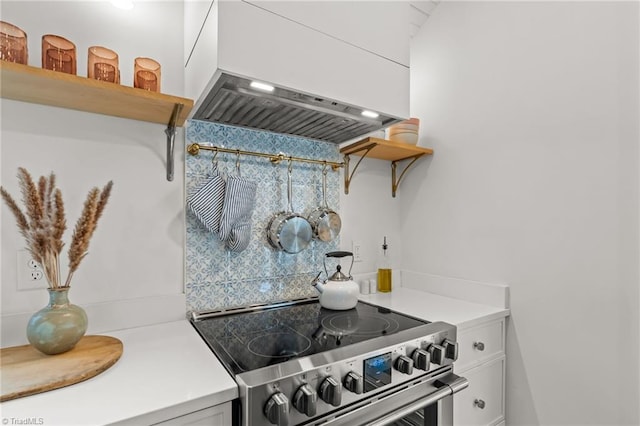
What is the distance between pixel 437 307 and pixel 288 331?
724mm

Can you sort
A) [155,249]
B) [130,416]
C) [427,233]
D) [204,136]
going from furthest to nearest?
[427,233] < [204,136] < [155,249] < [130,416]

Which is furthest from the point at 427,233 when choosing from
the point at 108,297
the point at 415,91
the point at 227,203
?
the point at 108,297

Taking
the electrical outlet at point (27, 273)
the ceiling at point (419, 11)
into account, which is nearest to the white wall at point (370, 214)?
the ceiling at point (419, 11)

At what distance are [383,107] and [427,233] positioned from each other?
85cm

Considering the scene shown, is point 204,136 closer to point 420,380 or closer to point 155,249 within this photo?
point 155,249

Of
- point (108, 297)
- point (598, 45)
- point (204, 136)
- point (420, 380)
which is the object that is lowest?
point (420, 380)

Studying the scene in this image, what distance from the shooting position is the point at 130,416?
0.64 meters

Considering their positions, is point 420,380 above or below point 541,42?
below

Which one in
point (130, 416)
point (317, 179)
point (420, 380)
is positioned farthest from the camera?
point (317, 179)

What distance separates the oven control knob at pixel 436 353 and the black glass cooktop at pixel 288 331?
4.6 inches

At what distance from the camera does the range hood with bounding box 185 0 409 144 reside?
0.94 meters

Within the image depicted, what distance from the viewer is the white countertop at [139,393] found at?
0.64m

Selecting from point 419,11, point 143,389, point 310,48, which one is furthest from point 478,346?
point 419,11

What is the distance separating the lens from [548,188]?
1311 millimetres
